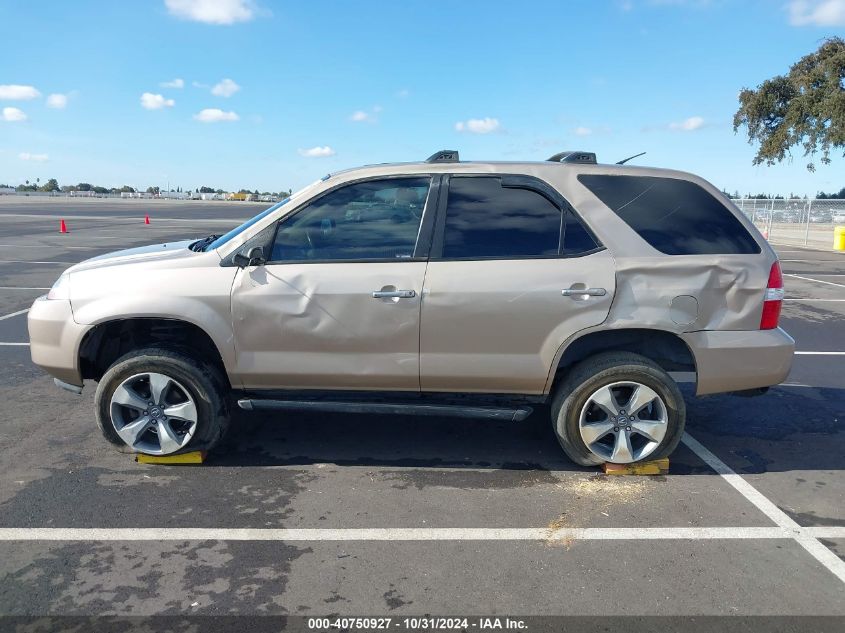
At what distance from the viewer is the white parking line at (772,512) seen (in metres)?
3.07

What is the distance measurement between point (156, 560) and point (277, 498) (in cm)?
79

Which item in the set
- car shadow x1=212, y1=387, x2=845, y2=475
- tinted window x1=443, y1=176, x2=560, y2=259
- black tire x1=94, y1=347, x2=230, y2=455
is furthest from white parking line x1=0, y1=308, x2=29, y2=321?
tinted window x1=443, y1=176, x2=560, y2=259

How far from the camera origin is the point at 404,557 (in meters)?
3.08

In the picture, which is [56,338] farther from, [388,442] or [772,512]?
[772,512]

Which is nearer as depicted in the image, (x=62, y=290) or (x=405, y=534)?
(x=405, y=534)

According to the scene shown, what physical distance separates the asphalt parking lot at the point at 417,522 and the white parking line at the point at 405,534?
0.04ft

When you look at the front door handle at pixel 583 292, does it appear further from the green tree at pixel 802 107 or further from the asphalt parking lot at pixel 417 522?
the green tree at pixel 802 107

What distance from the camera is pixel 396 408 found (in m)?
3.92

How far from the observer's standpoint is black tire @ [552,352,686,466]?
12.6 ft

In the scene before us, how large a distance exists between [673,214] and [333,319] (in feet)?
7.44

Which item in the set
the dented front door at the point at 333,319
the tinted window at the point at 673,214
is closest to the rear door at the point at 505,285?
the dented front door at the point at 333,319

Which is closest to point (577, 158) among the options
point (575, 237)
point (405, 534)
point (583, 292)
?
point (575, 237)

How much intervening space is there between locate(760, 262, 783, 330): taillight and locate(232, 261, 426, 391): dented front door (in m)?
2.16

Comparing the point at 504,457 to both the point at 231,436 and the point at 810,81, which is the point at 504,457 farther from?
the point at 810,81
